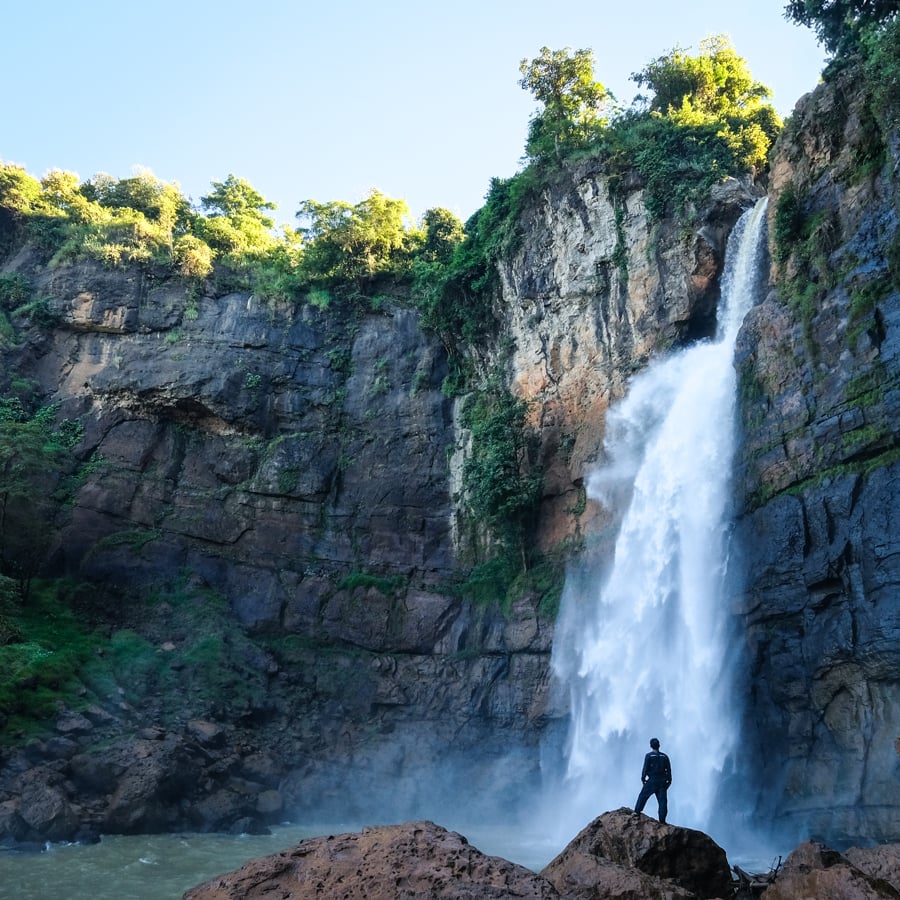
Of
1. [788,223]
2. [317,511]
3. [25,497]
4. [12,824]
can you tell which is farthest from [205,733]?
[788,223]

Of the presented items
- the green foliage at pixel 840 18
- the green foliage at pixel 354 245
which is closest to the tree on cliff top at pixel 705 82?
the green foliage at pixel 840 18

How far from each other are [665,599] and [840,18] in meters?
13.7

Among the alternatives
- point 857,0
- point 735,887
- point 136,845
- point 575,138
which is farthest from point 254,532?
point 857,0

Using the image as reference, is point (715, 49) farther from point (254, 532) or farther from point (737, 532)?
point (254, 532)

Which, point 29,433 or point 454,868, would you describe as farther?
point 29,433

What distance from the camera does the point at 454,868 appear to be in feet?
22.6

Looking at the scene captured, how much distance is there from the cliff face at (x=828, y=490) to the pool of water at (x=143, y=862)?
17.8 feet

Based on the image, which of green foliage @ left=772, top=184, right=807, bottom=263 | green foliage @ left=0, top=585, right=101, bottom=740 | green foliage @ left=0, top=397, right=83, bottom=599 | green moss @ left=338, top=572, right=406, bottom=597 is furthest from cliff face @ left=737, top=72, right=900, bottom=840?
green foliage @ left=0, top=397, right=83, bottom=599

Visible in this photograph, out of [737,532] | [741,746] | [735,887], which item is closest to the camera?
[735,887]

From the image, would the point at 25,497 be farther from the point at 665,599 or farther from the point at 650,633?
the point at 665,599

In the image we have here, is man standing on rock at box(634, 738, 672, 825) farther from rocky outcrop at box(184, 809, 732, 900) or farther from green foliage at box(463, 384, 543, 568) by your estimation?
green foliage at box(463, 384, 543, 568)

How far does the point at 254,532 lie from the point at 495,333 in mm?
Answer: 10612

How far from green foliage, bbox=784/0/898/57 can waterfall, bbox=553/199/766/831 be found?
13.2 feet

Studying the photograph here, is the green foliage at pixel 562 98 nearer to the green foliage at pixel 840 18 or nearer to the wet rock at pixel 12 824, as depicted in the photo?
the green foliage at pixel 840 18
